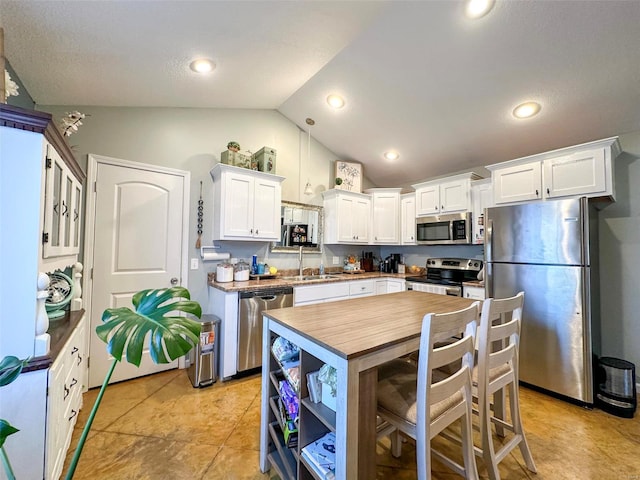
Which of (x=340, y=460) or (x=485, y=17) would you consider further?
(x=485, y=17)

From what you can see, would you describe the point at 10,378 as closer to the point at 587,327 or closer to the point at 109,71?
the point at 109,71

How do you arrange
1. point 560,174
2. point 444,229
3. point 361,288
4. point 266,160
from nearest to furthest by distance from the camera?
point 560,174
point 266,160
point 444,229
point 361,288

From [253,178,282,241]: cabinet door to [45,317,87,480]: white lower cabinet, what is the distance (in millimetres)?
1786

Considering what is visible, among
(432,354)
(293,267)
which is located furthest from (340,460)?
(293,267)

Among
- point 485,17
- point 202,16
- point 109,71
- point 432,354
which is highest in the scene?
point 485,17

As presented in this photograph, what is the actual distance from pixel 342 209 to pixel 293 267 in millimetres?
1122

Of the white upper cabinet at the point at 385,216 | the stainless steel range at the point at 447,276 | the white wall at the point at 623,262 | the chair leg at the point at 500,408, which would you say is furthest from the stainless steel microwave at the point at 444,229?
the chair leg at the point at 500,408

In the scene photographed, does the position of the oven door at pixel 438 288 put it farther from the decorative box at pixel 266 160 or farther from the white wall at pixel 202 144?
the decorative box at pixel 266 160

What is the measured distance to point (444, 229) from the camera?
137 inches

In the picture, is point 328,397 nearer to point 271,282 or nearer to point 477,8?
point 271,282

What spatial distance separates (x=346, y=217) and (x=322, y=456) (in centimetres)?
308

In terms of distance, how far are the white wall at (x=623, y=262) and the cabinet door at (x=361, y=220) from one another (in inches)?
102

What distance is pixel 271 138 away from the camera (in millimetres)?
3551

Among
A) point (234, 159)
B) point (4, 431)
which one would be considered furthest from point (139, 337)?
point (234, 159)
